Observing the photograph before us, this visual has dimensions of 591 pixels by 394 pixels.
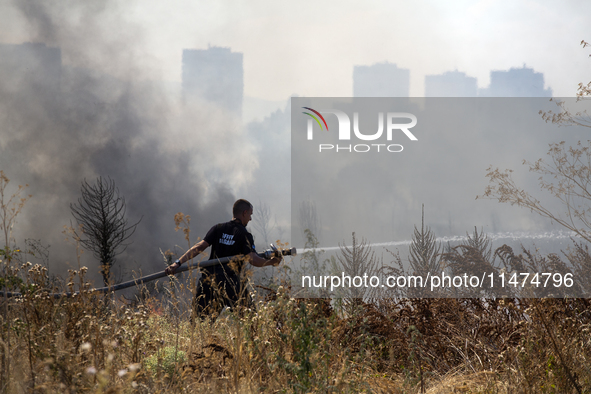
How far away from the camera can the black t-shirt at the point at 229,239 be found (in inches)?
200

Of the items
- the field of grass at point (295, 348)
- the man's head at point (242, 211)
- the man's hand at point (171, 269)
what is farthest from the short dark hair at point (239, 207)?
the field of grass at point (295, 348)

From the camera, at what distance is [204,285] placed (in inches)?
200

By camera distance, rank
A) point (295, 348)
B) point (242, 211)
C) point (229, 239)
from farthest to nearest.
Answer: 1. point (242, 211)
2. point (229, 239)
3. point (295, 348)

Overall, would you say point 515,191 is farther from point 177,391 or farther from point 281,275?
point 177,391

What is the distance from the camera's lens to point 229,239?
5.13 m

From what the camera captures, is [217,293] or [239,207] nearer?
[217,293]

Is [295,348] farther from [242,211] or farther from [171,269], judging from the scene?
[242,211]

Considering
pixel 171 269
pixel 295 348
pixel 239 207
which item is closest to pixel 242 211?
pixel 239 207

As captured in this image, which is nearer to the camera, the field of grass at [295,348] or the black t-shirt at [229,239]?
the field of grass at [295,348]

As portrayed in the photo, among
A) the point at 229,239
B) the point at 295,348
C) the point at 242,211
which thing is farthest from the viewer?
the point at 242,211

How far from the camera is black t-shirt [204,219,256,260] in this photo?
16.7 feet

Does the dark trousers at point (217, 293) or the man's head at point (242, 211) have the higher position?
the man's head at point (242, 211)

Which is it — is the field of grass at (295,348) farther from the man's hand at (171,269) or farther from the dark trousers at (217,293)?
the man's hand at (171,269)

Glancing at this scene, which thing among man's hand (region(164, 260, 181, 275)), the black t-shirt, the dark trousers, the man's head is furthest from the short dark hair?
man's hand (region(164, 260, 181, 275))
